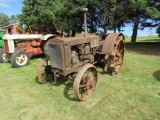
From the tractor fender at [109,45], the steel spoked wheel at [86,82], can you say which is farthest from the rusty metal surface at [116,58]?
the steel spoked wheel at [86,82]

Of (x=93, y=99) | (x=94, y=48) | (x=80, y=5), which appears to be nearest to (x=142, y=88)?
(x=93, y=99)

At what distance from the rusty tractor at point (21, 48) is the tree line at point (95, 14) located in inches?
157

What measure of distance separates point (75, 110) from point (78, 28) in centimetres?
1018

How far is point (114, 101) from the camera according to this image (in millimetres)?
3117

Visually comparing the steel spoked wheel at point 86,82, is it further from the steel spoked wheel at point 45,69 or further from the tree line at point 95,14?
the tree line at point 95,14

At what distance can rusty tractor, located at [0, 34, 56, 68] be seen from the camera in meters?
5.77

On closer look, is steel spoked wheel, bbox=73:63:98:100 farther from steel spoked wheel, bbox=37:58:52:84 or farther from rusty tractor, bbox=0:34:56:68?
rusty tractor, bbox=0:34:56:68

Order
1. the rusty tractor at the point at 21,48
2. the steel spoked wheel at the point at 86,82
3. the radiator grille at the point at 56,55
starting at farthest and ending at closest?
the rusty tractor at the point at 21,48, the radiator grille at the point at 56,55, the steel spoked wheel at the point at 86,82

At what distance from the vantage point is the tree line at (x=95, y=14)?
8.34 metres

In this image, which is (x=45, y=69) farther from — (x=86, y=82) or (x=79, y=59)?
(x=86, y=82)

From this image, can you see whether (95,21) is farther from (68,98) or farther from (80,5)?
(68,98)

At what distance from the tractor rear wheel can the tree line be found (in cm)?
352

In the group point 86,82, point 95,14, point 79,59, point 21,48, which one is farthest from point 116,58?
point 95,14

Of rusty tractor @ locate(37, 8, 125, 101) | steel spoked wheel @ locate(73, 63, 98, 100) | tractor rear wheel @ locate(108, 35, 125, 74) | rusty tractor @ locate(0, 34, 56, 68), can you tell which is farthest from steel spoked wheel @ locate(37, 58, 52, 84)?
rusty tractor @ locate(0, 34, 56, 68)
